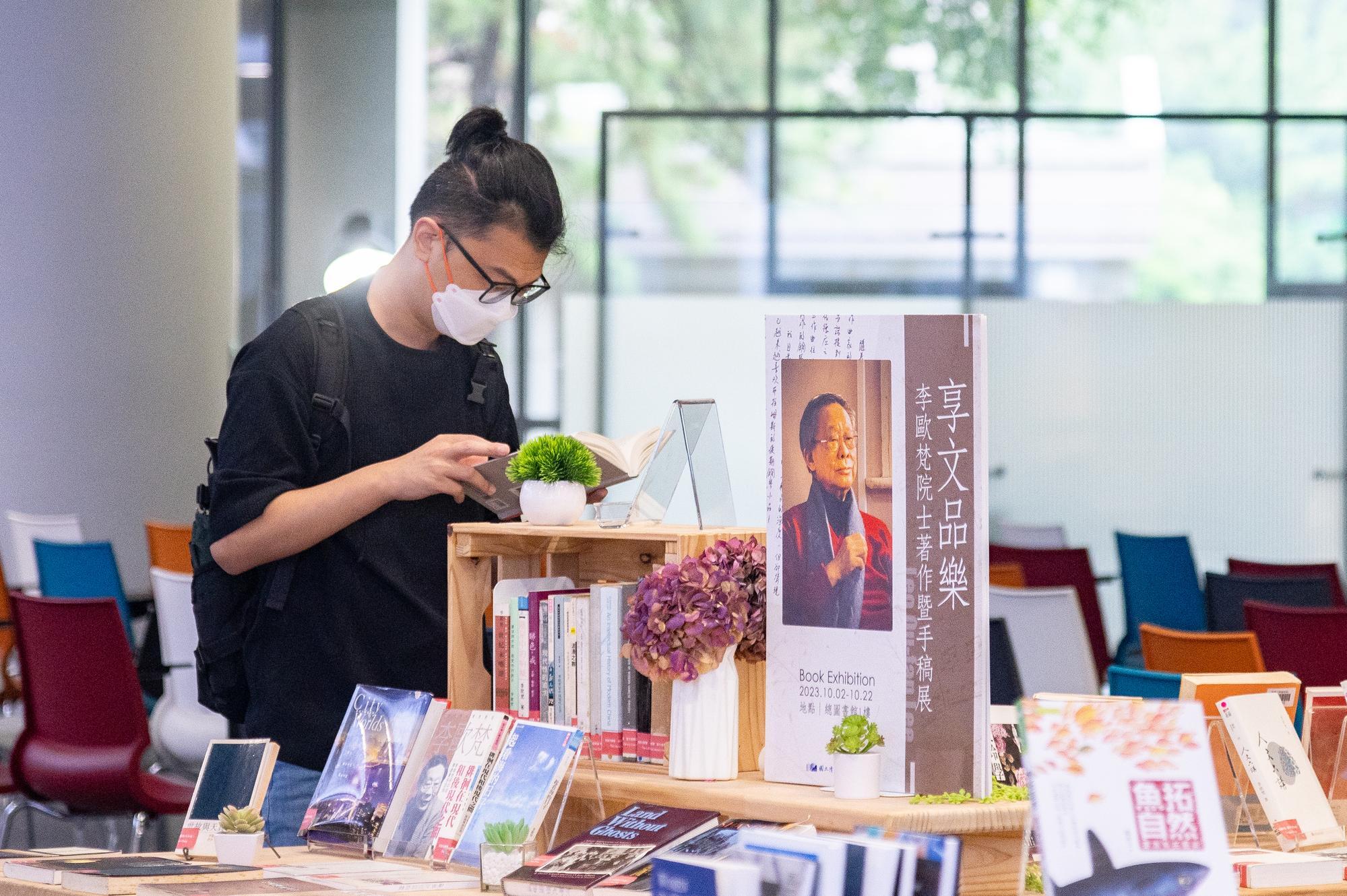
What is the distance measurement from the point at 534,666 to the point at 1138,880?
0.93 m

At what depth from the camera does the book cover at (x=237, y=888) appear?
68.1 inches

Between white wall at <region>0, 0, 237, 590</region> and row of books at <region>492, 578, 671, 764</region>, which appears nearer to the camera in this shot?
row of books at <region>492, 578, 671, 764</region>

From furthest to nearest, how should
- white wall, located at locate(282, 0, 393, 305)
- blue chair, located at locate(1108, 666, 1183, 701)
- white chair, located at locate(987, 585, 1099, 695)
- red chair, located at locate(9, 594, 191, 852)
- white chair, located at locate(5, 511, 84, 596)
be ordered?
white wall, located at locate(282, 0, 393, 305), white chair, located at locate(5, 511, 84, 596), white chair, located at locate(987, 585, 1099, 695), red chair, located at locate(9, 594, 191, 852), blue chair, located at locate(1108, 666, 1183, 701)

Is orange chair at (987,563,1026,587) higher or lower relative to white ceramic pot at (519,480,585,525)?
lower

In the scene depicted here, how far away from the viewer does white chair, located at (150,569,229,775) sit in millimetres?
4266

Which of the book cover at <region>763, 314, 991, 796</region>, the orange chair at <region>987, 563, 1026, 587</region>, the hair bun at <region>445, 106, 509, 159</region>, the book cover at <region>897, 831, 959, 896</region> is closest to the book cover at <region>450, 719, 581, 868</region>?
the book cover at <region>763, 314, 991, 796</region>

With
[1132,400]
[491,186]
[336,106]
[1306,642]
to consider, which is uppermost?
[336,106]

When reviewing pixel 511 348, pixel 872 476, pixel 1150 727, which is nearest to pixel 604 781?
pixel 872 476

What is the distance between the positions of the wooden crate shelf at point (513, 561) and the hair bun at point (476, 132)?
556 mm

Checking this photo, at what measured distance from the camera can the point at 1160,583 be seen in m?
6.48

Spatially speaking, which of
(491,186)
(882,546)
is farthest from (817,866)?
(491,186)

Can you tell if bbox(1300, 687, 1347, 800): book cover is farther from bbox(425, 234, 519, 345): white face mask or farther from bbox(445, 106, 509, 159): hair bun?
bbox(445, 106, 509, 159): hair bun

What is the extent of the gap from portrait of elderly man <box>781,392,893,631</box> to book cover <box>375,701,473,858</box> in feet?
1.66

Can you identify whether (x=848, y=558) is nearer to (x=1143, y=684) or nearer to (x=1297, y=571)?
(x=1143, y=684)
